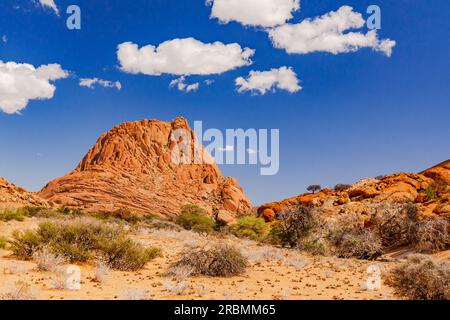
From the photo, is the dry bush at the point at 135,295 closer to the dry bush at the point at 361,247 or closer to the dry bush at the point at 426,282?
the dry bush at the point at 426,282

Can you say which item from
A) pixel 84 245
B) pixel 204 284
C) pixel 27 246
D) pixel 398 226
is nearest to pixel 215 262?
pixel 204 284

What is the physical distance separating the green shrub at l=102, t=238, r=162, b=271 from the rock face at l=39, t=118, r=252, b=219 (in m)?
49.2

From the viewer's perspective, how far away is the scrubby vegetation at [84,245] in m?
12.8

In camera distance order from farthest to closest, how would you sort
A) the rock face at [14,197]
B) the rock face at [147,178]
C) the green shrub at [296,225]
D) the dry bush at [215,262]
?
the rock face at [147,178] → the rock face at [14,197] → the green shrub at [296,225] → the dry bush at [215,262]

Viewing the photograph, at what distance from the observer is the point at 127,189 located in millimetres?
65688

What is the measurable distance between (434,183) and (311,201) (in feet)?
39.1

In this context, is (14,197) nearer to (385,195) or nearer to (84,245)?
(84,245)

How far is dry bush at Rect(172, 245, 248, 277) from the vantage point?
1220cm

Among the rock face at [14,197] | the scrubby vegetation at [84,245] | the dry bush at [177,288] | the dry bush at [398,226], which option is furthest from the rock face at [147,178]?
the dry bush at [177,288]

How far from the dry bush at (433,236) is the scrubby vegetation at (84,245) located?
14401mm

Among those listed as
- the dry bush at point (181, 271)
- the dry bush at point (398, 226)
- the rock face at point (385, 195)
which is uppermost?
the rock face at point (385, 195)

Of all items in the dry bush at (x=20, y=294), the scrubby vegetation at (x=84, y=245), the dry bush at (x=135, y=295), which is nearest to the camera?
the dry bush at (x=20, y=294)

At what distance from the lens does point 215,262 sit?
12.3 metres
